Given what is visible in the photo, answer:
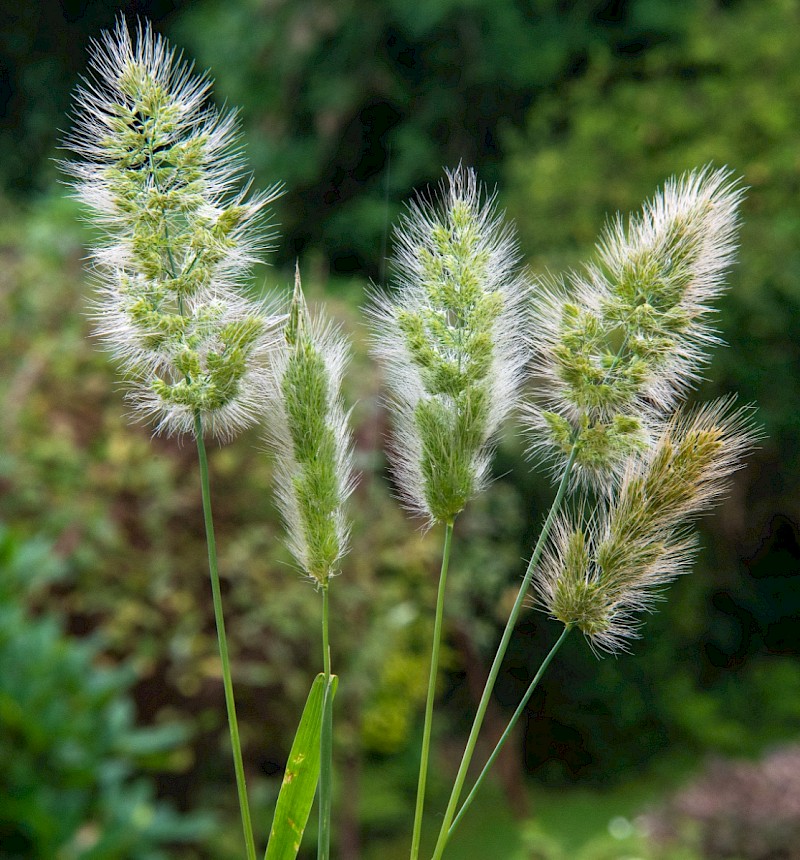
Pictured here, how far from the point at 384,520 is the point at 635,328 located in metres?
3.53

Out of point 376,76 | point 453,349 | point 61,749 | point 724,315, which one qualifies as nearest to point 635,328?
point 453,349

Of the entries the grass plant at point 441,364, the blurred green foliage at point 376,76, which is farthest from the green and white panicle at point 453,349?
the blurred green foliage at point 376,76

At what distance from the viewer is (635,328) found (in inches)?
21.2

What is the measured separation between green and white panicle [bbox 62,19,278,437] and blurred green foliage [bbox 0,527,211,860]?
6.50 ft

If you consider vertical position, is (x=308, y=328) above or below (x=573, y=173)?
below

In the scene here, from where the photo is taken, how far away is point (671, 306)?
0.55 meters

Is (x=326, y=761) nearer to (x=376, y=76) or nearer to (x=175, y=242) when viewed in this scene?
(x=175, y=242)

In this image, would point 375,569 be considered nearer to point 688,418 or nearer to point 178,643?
point 178,643

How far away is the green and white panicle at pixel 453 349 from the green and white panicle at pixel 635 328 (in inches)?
1.2

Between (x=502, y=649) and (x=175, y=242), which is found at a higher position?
(x=175, y=242)

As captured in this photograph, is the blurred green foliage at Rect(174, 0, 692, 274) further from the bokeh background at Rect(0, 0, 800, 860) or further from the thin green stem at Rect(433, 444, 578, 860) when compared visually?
the thin green stem at Rect(433, 444, 578, 860)

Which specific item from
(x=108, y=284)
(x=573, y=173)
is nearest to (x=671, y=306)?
(x=108, y=284)

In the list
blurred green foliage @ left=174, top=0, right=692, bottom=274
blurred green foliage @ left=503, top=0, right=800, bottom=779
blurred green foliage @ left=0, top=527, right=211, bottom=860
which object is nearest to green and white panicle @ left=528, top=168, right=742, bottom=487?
blurred green foliage @ left=0, top=527, right=211, bottom=860

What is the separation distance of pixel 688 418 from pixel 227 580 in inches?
127
